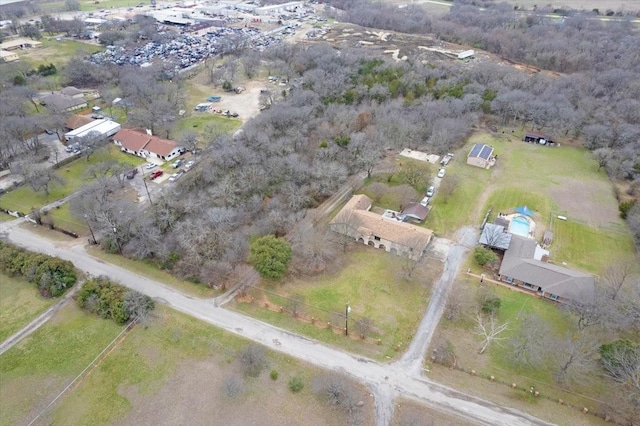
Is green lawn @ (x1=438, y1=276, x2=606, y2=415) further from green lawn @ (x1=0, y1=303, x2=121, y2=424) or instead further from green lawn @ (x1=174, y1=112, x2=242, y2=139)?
green lawn @ (x1=174, y1=112, x2=242, y2=139)

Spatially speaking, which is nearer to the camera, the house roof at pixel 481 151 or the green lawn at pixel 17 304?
the green lawn at pixel 17 304

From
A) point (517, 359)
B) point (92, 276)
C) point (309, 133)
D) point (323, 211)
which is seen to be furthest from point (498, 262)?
point (92, 276)

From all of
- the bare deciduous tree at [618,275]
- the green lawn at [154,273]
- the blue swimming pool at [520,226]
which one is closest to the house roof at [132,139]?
the green lawn at [154,273]

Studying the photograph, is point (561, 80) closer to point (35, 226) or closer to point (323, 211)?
point (323, 211)

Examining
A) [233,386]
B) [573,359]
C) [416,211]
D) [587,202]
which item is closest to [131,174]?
[233,386]

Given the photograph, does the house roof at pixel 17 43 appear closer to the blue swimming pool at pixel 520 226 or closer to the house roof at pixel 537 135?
the house roof at pixel 537 135
